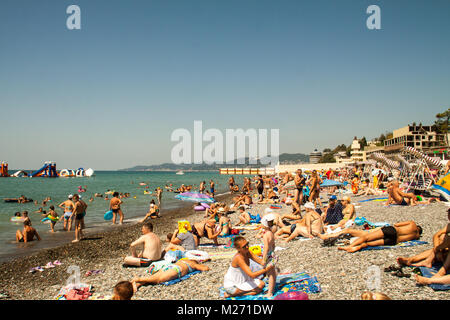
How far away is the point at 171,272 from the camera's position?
623 cm

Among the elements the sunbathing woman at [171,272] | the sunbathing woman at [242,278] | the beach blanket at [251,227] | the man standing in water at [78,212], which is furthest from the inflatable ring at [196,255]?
the man standing in water at [78,212]

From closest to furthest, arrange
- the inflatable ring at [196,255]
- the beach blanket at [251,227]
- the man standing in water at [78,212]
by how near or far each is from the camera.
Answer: the inflatable ring at [196,255]
the man standing in water at [78,212]
the beach blanket at [251,227]

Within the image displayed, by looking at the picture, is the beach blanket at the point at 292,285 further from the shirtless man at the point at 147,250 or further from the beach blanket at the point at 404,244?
the shirtless man at the point at 147,250

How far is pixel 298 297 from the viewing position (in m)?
4.46

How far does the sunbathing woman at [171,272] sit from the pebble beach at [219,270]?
13 centimetres

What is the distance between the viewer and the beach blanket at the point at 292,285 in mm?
4992

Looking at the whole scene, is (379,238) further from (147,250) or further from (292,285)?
(147,250)

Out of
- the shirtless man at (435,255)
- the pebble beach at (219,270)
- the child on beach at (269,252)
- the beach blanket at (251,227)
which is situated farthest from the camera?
the beach blanket at (251,227)

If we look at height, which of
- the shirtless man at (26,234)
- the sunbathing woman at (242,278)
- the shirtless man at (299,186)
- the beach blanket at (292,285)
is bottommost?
the shirtless man at (26,234)

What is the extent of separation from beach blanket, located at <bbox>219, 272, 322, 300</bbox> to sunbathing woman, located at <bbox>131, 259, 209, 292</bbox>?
3.94ft

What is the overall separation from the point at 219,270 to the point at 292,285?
6.54ft
